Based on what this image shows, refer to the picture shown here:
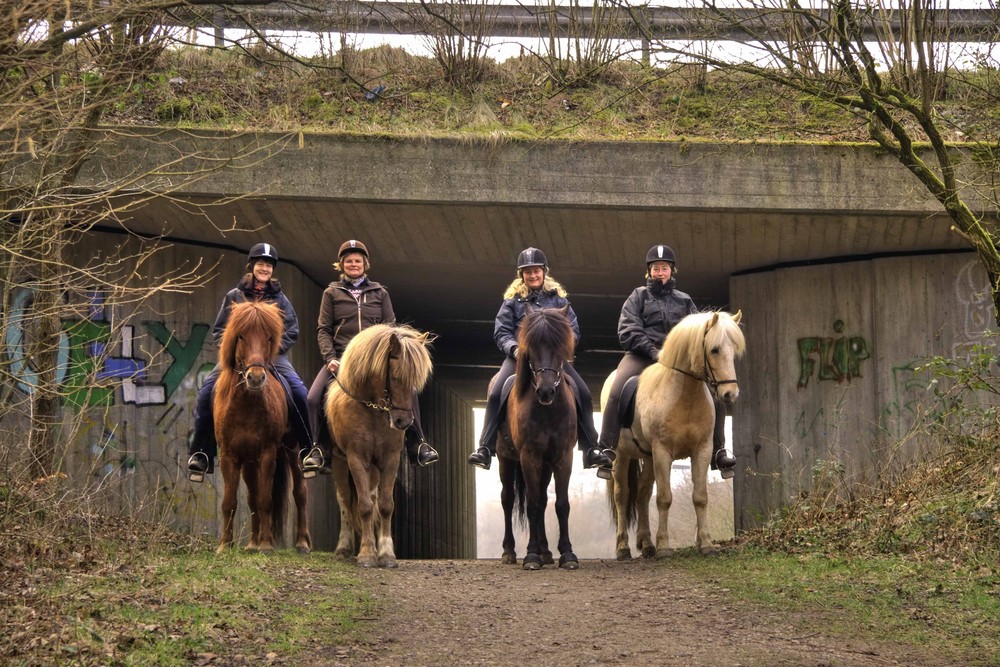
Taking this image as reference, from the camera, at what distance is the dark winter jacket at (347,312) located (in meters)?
11.9

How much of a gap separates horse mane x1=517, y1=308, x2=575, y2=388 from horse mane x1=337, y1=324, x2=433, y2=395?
0.81 metres

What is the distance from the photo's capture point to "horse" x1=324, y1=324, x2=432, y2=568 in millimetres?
10657

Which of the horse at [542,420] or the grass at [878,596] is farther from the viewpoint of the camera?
the horse at [542,420]

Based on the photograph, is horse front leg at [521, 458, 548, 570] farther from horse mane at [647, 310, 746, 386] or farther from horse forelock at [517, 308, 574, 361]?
horse mane at [647, 310, 746, 386]

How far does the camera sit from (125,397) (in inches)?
605

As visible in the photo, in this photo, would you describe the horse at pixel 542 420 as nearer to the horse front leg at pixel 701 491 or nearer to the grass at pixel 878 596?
the horse front leg at pixel 701 491

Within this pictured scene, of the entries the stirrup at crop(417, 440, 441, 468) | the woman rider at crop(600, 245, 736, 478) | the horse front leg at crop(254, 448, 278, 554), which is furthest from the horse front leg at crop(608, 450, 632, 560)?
the horse front leg at crop(254, 448, 278, 554)

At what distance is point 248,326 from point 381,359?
3.66 feet

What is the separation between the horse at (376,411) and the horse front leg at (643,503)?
270cm

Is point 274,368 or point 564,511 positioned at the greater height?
point 274,368

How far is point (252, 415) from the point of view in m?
10.6

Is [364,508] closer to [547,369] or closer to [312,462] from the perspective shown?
[312,462]

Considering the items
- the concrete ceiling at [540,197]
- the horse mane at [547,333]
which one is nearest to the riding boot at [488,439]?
the horse mane at [547,333]

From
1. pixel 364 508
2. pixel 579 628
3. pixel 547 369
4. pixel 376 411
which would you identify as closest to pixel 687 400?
pixel 547 369
